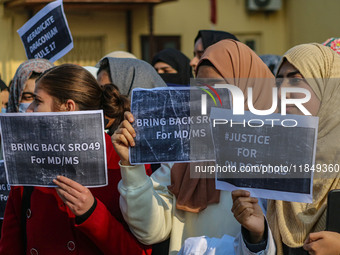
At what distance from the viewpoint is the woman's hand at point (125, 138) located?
104 inches

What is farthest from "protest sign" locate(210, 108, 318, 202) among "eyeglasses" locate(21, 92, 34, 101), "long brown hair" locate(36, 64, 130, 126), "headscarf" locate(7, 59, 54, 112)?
"eyeglasses" locate(21, 92, 34, 101)

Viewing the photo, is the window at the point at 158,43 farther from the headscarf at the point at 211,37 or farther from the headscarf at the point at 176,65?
the headscarf at the point at 211,37

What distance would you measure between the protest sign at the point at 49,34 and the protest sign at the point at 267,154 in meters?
2.13

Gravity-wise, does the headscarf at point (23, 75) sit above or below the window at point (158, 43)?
above

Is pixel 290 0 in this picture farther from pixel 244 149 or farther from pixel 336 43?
pixel 244 149

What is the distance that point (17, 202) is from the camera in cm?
306

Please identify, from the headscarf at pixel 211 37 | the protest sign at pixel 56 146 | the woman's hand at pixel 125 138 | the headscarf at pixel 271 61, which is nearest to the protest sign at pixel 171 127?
the woman's hand at pixel 125 138

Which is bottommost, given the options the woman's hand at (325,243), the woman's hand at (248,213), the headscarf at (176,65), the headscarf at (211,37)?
the woman's hand at (325,243)

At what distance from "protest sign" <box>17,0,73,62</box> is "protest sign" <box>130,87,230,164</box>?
5.81 ft

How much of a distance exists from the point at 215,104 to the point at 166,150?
0.29m

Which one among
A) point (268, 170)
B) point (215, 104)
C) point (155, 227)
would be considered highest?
point (215, 104)

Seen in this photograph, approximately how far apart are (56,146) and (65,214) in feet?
1.26

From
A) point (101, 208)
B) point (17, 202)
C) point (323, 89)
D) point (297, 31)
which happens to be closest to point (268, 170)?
point (323, 89)

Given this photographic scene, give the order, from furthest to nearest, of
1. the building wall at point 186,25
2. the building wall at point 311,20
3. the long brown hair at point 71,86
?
the building wall at point 186,25 < the building wall at point 311,20 < the long brown hair at point 71,86
